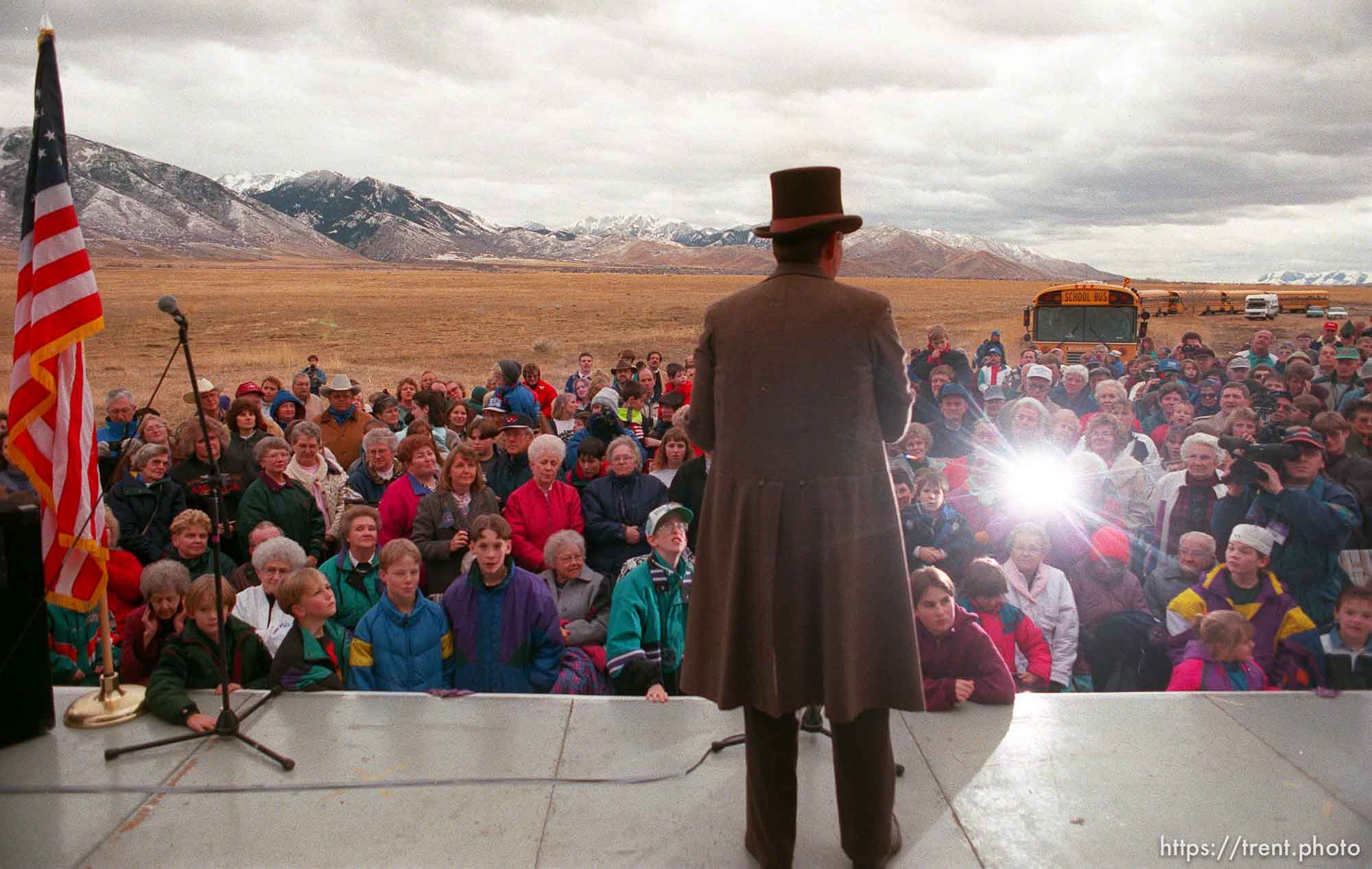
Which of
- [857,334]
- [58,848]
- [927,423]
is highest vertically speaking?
[857,334]

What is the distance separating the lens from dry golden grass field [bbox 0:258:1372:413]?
93.7 feet

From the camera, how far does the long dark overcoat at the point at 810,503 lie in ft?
9.34

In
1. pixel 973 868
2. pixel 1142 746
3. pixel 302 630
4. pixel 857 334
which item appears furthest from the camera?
pixel 302 630

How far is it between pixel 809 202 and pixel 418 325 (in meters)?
41.2

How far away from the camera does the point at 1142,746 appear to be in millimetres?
3838

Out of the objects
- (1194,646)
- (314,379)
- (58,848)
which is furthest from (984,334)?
(58,848)

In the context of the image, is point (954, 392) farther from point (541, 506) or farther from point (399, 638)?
point (399, 638)

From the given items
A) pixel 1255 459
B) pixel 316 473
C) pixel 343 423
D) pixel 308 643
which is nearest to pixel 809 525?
pixel 308 643

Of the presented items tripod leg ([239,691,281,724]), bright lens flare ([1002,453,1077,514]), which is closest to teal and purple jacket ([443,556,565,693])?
tripod leg ([239,691,281,724])

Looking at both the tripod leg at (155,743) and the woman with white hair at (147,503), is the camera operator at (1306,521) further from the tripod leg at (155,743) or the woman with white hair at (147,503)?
the woman with white hair at (147,503)

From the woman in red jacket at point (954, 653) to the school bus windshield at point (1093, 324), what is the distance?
1542cm

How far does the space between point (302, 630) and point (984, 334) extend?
38.6 meters

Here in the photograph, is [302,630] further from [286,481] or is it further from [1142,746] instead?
[1142,746]

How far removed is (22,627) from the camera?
391cm
